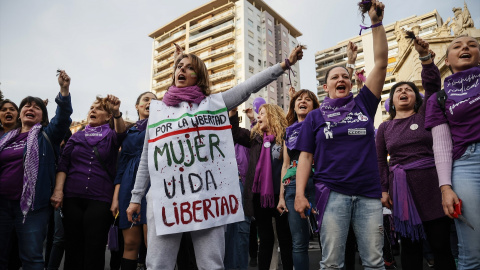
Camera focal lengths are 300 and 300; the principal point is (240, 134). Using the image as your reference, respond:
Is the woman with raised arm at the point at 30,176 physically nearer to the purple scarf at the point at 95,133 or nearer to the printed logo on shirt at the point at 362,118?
the purple scarf at the point at 95,133

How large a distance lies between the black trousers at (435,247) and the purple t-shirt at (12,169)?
150 inches

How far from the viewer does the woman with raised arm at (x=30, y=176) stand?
2.95 m

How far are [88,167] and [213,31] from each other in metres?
46.7

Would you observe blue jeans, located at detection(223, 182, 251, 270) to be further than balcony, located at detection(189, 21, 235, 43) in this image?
No

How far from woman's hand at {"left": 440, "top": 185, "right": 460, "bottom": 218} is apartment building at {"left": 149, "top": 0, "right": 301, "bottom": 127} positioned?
39.2 meters

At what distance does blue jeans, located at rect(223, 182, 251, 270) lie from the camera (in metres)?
3.54

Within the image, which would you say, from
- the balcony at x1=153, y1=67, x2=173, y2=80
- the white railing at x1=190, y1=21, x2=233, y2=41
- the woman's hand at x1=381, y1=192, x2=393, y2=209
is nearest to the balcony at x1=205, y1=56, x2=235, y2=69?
the white railing at x1=190, y1=21, x2=233, y2=41

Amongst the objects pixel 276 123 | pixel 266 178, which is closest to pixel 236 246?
pixel 266 178

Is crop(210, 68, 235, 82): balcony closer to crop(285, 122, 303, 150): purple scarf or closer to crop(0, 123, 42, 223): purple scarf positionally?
crop(285, 122, 303, 150): purple scarf

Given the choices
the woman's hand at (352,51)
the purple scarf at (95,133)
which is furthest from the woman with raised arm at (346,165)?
the purple scarf at (95,133)

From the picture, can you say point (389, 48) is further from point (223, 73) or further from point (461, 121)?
point (461, 121)

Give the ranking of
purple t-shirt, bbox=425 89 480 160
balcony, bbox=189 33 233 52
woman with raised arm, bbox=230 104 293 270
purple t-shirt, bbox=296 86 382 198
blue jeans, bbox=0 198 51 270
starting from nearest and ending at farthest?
purple t-shirt, bbox=425 89 480 160, purple t-shirt, bbox=296 86 382 198, blue jeans, bbox=0 198 51 270, woman with raised arm, bbox=230 104 293 270, balcony, bbox=189 33 233 52

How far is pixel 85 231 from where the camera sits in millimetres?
3002

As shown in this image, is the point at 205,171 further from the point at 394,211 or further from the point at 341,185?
the point at 394,211
